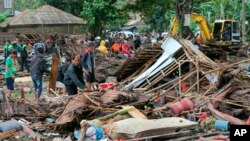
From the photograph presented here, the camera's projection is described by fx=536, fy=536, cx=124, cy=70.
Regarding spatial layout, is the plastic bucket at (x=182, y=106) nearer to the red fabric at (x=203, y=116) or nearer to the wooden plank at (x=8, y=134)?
the red fabric at (x=203, y=116)

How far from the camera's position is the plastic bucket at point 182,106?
12.1 meters

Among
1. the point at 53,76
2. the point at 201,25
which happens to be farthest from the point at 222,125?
the point at 201,25

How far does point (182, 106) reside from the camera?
12.2 meters

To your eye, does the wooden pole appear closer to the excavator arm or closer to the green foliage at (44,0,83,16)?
the excavator arm

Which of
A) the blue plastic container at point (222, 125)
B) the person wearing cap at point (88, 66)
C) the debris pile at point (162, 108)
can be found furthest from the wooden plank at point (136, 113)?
the person wearing cap at point (88, 66)

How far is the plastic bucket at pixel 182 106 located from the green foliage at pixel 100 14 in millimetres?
25512

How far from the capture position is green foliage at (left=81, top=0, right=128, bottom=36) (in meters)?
37.4

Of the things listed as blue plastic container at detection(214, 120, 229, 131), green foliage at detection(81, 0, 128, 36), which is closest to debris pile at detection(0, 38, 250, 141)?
blue plastic container at detection(214, 120, 229, 131)

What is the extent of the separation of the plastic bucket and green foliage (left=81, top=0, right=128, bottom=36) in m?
25.5

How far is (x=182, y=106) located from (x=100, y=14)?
2638 cm

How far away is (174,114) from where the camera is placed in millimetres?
11969

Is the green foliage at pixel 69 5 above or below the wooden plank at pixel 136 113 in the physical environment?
above

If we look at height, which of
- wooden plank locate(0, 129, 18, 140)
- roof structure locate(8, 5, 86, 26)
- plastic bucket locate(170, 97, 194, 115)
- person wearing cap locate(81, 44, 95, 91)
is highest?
roof structure locate(8, 5, 86, 26)

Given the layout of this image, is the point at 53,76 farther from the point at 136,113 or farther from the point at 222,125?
the point at 222,125
